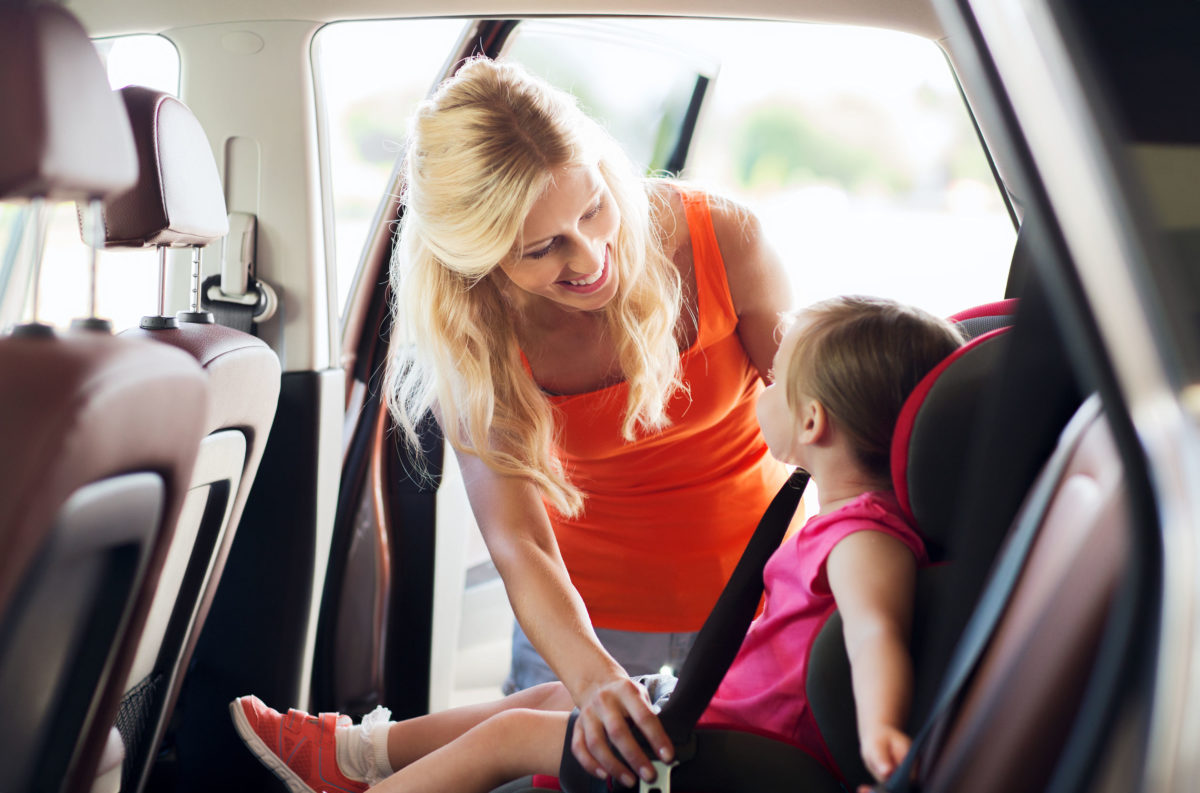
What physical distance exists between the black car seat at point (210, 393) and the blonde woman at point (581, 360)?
11.6 inches

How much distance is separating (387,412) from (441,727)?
0.75 metres

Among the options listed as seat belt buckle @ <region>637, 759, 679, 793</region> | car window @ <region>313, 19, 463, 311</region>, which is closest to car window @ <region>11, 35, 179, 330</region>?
car window @ <region>313, 19, 463, 311</region>

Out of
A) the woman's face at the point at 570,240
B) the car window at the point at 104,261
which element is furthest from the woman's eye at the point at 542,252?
the car window at the point at 104,261

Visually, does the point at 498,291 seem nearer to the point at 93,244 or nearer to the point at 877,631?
the point at 93,244

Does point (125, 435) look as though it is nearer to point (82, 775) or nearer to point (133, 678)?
point (82, 775)

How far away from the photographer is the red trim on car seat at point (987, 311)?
3.67 ft

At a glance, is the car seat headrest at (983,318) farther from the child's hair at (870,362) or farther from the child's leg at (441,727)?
the child's leg at (441,727)

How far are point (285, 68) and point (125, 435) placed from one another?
98 centimetres

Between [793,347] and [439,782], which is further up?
[793,347]

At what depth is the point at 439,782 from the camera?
4.04 feet

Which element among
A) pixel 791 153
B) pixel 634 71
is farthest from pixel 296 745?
pixel 791 153

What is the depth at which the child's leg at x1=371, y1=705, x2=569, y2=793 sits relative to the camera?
4.00 feet

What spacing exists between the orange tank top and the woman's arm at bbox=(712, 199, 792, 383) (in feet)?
0.07

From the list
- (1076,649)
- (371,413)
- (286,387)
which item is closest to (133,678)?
(286,387)
